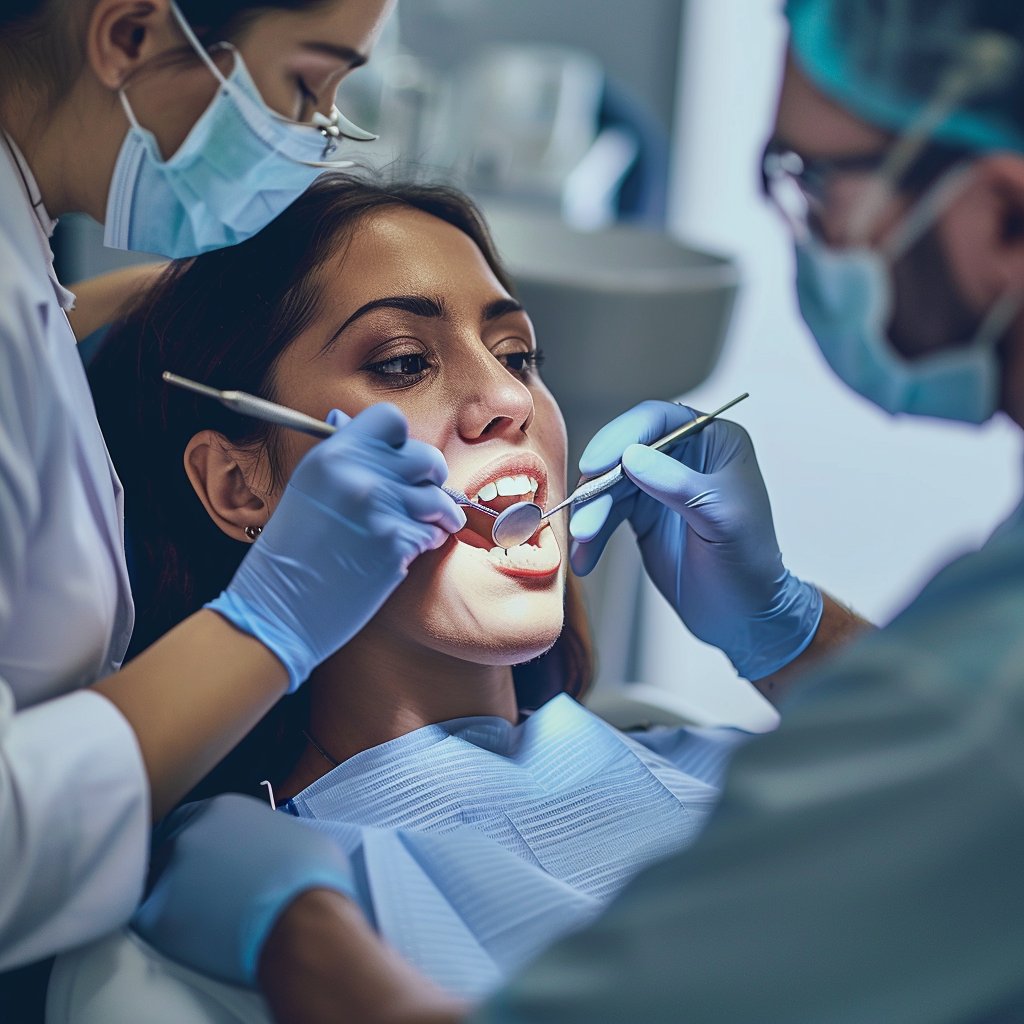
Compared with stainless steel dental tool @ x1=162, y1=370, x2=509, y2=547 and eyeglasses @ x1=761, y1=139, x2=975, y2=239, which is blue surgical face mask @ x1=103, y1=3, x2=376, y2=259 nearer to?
stainless steel dental tool @ x1=162, y1=370, x2=509, y2=547

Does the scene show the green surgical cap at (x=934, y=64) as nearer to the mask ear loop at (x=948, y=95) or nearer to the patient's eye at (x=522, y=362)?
the mask ear loop at (x=948, y=95)

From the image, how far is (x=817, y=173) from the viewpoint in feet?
2.89

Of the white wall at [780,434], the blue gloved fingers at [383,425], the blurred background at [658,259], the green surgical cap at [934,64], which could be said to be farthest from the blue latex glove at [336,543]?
the white wall at [780,434]

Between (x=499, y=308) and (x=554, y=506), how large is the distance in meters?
0.23

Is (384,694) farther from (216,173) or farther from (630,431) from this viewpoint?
(216,173)

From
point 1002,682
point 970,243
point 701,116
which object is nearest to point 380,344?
point 970,243

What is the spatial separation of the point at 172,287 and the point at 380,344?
302mm

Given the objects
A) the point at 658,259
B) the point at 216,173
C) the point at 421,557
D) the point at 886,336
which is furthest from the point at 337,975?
the point at 658,259

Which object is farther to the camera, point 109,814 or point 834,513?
point 834,513

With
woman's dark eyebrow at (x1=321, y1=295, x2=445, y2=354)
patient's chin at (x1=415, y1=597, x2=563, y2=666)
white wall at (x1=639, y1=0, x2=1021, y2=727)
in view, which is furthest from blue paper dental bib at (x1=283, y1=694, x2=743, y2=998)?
white wall at (x1=639, y1=0, x2=1021, y2=727)

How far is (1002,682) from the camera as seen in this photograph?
2.34 feet

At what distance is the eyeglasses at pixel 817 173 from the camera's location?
0.80 m

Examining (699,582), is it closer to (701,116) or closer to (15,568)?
(15,568)

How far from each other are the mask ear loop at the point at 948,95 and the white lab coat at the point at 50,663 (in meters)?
0.64
